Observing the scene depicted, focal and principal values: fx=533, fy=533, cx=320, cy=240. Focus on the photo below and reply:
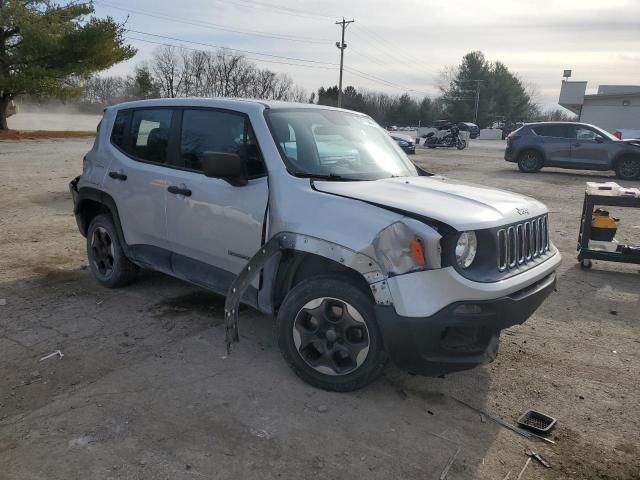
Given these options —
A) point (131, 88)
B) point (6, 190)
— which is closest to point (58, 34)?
point (6, 190)

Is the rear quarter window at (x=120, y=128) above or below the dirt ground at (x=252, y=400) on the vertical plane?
above

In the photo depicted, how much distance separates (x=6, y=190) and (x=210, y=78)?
2606 inches

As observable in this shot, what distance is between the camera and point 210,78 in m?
73.5

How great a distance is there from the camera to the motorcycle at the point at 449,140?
112 ft

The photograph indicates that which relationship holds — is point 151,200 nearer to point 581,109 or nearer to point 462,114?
point 581,109

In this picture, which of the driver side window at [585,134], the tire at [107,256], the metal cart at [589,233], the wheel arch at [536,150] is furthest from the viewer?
the wheel arch at [536,150]

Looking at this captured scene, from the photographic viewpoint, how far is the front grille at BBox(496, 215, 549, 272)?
10.8 ft

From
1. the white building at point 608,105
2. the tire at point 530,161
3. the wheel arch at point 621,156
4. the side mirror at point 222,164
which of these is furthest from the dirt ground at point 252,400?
the white building at point 608,105

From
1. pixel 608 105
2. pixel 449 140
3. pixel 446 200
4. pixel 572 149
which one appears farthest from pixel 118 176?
pixel 608 105

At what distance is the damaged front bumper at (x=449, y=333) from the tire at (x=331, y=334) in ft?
0.49

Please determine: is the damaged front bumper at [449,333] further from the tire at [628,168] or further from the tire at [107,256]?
the tire at [628,168]

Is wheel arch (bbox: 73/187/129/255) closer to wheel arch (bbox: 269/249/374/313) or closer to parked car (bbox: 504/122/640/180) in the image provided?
wheel arch (bbox: 269/249/374/313)

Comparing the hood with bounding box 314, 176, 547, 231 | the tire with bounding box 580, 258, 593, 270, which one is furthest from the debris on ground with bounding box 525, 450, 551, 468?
the tire with bounding box 580, 258, 593, 270

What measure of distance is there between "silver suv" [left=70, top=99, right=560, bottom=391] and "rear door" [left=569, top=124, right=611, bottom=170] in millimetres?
15418
